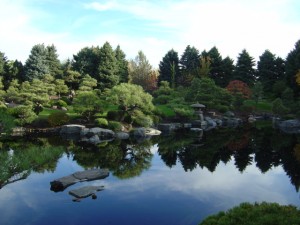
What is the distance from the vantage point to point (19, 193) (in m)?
12.9

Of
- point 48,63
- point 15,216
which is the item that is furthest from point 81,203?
point 48,63

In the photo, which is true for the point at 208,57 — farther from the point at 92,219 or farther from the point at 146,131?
the point at 92,219

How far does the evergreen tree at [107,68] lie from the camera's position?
47312mm

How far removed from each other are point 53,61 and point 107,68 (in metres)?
11.5

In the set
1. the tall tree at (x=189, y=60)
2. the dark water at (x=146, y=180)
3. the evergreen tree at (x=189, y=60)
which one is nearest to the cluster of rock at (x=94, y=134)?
the dark water at (x=146, y=180)

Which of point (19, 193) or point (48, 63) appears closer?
point (19, 193)

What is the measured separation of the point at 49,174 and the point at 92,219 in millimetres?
6229

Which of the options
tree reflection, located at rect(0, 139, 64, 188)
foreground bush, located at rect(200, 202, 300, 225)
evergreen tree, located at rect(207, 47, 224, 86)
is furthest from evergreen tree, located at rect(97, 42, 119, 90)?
foreground bush, located at rect(200, 202, 300, 225)

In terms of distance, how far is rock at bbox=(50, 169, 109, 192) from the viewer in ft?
45.3

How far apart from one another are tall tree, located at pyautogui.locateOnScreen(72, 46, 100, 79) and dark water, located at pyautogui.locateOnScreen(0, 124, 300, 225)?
2572 cm

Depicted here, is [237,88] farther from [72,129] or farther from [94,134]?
[72,129]

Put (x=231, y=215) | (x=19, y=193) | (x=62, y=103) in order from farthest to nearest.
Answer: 1. (x=62, y=103)
2. (x=19, y=193)
3. (x=231, y=215)

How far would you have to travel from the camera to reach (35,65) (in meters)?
49.0

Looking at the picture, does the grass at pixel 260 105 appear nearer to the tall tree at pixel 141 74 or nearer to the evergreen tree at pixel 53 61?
the tall tree at pixel 141 74
